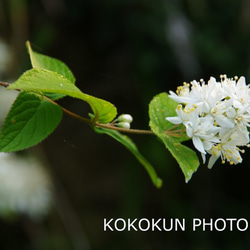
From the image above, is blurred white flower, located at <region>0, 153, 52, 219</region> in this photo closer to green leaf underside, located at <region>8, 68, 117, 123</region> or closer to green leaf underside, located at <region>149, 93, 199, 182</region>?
green leaf underside, located at <region>149, 93, 199, 182</region>

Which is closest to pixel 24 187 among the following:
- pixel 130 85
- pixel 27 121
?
pixel 130 85

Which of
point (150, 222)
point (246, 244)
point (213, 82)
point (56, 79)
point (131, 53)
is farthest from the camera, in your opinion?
point (150, 222)

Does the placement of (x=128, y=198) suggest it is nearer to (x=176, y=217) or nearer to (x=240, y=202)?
(x=176, y=217)

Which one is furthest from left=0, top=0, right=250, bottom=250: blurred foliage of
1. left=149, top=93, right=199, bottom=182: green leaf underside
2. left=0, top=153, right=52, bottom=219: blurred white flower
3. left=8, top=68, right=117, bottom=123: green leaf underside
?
left=8, top=68, right=117, bottom=123: green leaf underside

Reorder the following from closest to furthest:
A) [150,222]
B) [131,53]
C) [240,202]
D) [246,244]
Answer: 1. [246,244]
2. [240,202]
3. [131,53]
4. [150,222]

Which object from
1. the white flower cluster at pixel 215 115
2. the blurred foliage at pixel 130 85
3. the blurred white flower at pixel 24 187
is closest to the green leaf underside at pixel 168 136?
the white flower cluster at pixel 215 115

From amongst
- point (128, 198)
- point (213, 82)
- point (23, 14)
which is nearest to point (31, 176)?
point (128, 198)

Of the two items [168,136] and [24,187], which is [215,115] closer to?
[168,136]
